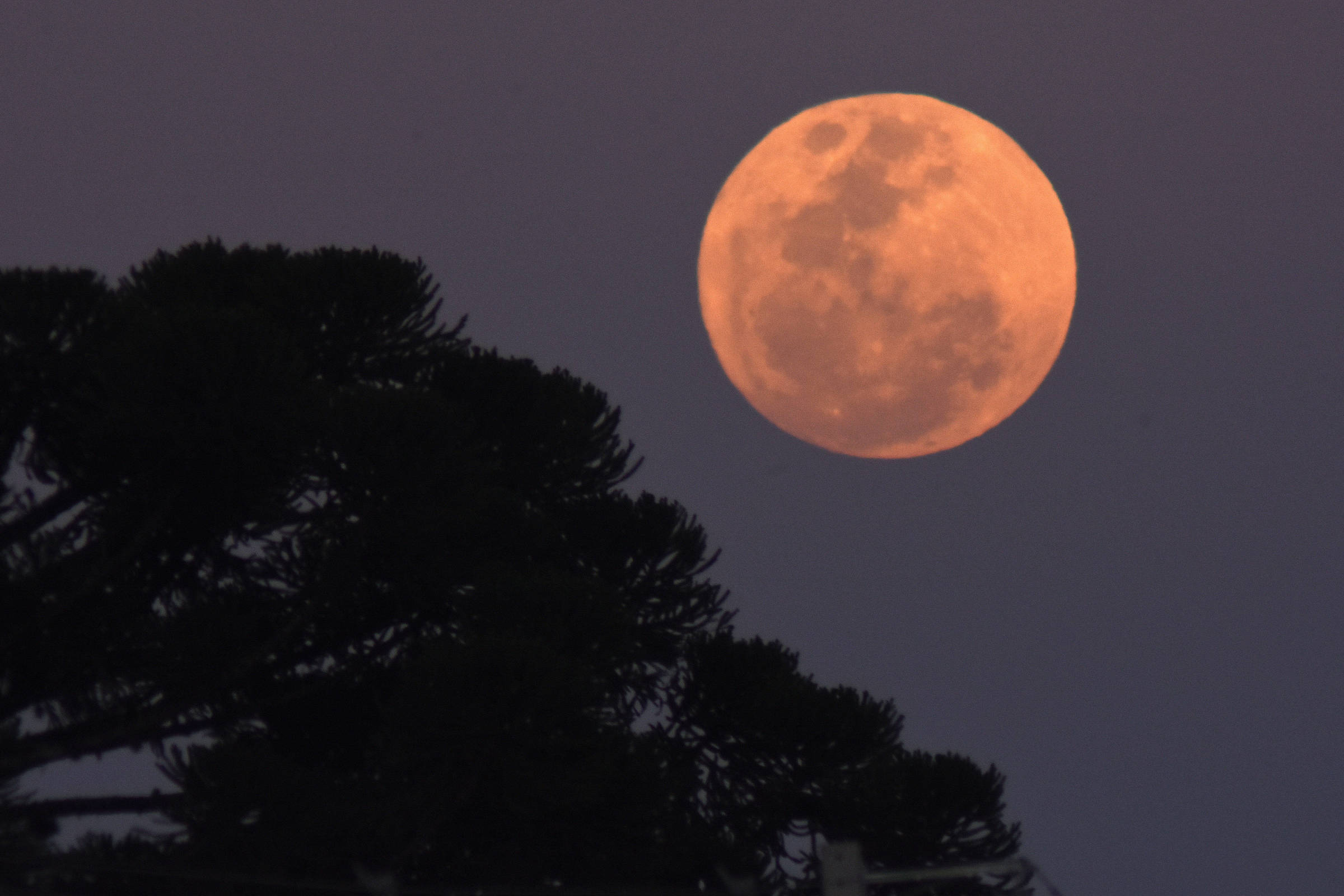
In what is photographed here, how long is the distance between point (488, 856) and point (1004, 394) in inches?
270

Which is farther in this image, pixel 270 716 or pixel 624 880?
pixel 270 716

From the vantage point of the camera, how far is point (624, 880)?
1116 centimetres

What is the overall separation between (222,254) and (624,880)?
601 centimetres

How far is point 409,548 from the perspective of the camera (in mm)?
11328

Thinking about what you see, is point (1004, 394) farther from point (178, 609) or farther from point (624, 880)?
point (178, 609)

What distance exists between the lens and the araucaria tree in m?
10.5

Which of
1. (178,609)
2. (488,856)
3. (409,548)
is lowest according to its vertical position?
(488,856)

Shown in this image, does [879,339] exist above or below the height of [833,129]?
below

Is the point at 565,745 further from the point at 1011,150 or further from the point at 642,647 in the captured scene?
the point at 1011,150

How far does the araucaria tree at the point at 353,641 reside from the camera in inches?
414

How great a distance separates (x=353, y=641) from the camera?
483 inches

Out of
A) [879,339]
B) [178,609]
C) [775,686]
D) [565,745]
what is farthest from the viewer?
[879,339]

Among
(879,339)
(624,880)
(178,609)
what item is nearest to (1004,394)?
(879,339)

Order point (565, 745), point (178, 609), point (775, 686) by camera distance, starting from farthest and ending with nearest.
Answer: point (775, 686), point (178, 609), point (565, 745)
